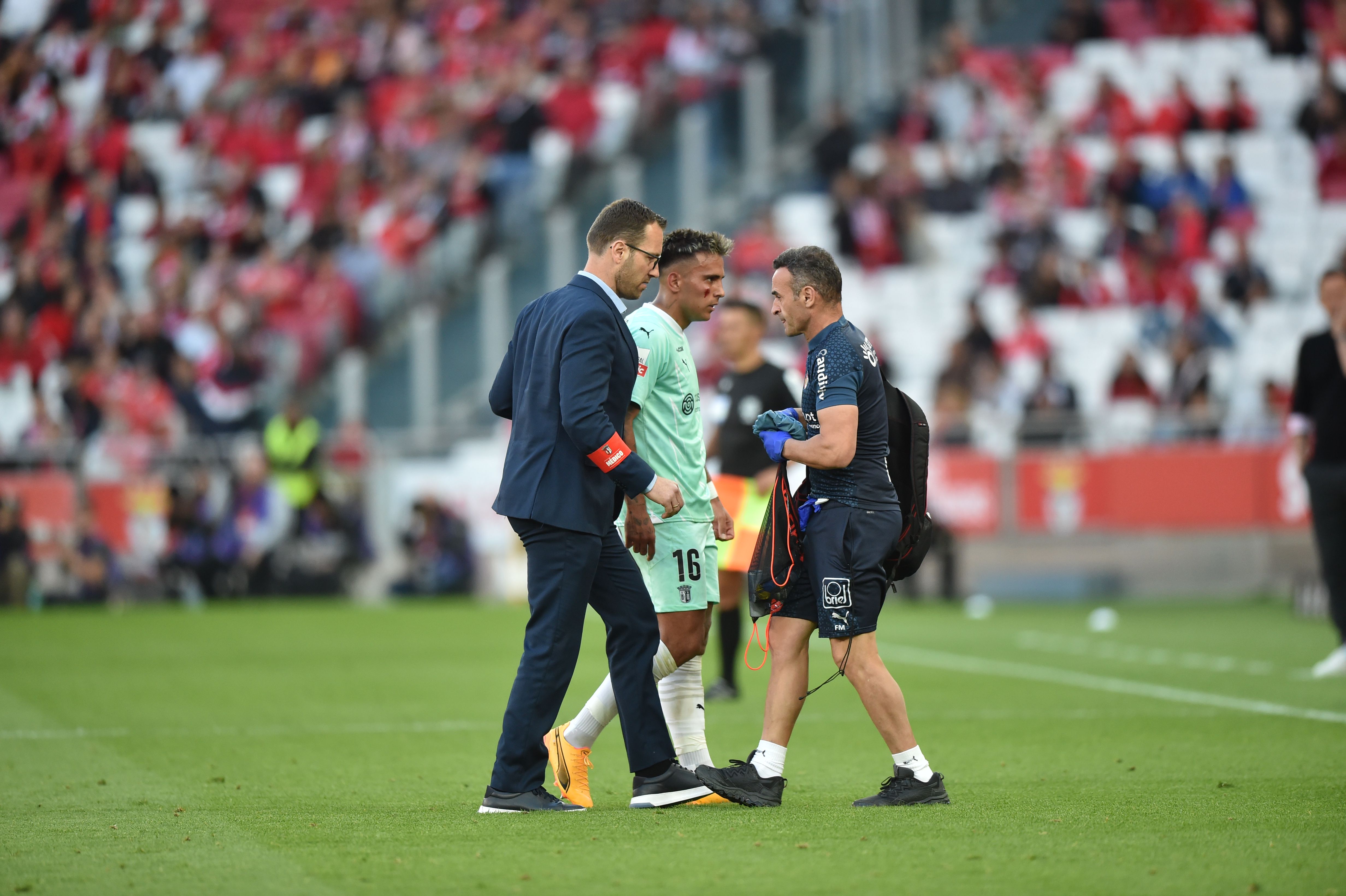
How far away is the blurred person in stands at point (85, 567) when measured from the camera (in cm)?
2092

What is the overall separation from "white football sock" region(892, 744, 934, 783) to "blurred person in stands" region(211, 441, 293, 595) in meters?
16.0

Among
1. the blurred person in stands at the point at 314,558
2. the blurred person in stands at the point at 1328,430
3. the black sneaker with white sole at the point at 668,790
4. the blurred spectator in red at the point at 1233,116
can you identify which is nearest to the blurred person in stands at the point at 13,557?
the blurred person in stands at the point at 314,558

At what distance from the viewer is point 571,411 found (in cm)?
679

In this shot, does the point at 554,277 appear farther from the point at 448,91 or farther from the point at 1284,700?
the point at 1284,700

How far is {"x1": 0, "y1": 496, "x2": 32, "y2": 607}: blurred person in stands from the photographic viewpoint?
67.3 ft

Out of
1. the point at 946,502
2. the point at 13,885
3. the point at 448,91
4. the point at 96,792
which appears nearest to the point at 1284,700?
the point at 96,792

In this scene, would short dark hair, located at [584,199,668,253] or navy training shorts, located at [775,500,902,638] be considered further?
short dark hair, located at [584,199,668,253]

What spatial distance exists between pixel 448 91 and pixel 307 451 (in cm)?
869

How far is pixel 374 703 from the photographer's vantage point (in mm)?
11461

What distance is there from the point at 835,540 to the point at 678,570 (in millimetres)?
727

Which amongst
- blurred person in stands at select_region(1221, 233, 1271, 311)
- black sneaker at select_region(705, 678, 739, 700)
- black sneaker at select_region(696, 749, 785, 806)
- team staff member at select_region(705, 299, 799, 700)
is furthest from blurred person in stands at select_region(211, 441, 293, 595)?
black sneaker at select_region(696, 749, 785, 806)

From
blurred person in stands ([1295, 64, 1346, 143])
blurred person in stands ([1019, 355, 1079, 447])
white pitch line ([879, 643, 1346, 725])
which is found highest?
blurred person in stands ([1295, 64, 1346, 143])

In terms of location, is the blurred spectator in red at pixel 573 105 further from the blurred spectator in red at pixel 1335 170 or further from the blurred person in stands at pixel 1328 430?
the blurred person in stands at pixel 1328 430

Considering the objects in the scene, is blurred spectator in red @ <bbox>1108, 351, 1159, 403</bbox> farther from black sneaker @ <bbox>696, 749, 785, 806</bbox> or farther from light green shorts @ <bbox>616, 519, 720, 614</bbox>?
black sneaker @ <bbox>696, 749, 785, 806</bbox>
